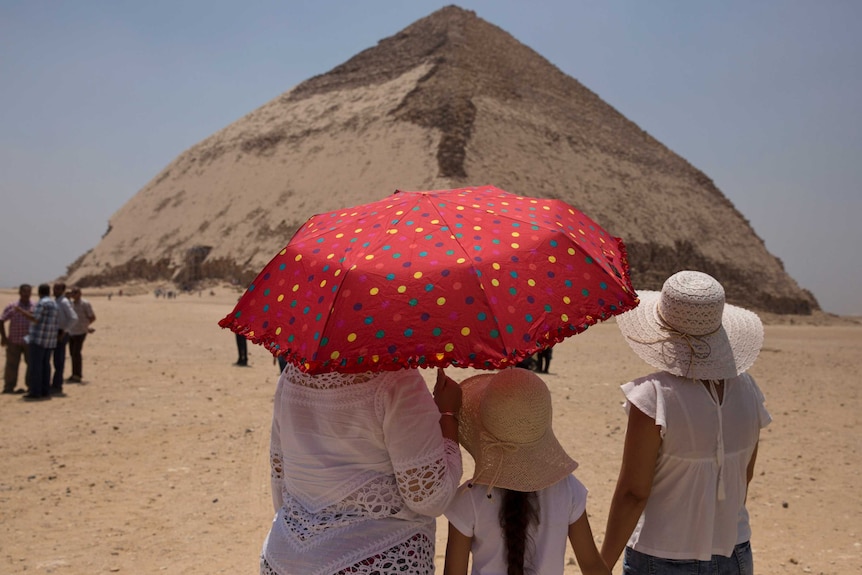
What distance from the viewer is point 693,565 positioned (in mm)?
2553

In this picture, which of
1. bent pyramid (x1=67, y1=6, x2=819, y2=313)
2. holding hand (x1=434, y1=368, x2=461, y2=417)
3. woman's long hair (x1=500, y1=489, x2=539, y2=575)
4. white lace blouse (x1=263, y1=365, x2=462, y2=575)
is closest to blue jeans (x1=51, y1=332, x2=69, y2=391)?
white lace blouse (x1=263, y1=365, x2=462, y2=575)

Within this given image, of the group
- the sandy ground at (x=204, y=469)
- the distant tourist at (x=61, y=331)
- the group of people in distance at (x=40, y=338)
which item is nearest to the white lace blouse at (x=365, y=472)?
the sandy ground at (x=204, y=469)

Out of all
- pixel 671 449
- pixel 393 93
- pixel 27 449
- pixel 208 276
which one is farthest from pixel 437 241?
pixel 393 93

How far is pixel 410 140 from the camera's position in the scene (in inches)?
2094

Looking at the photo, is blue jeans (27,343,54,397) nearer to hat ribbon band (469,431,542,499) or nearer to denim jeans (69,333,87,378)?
denim jeans (69,333,87,378)

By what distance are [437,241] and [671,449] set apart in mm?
1085

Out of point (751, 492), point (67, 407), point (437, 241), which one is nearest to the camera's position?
point (437, 241)

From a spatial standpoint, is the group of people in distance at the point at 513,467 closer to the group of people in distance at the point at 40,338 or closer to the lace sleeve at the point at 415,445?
the lace sleeve at the point at 415,445

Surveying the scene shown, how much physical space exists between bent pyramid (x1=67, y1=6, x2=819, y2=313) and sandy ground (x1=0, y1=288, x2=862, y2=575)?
34.8m

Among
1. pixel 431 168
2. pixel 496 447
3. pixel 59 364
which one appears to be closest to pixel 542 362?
pixel 59 364

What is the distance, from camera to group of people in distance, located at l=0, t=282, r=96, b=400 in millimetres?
9883

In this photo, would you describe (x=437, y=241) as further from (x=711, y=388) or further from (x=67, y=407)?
(x=67, y=407)

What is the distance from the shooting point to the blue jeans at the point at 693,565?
255 centimetres

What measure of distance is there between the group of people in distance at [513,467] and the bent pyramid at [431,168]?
42617mm
